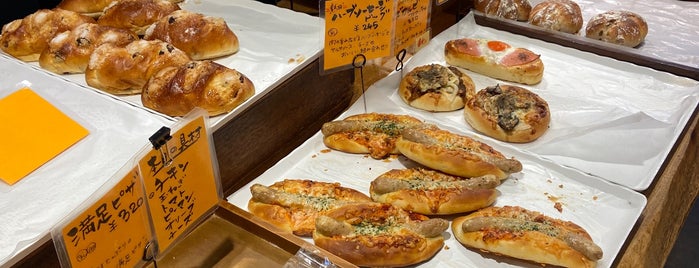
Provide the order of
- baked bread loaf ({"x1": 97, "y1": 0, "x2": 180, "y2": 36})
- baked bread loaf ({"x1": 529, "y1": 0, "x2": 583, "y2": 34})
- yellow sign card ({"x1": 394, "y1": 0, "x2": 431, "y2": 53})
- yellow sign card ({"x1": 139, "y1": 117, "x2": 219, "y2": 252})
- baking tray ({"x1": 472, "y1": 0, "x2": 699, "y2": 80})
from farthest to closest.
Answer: baked bread loaf ({"x1": 529, "y1": 0, "x2": 583, "y2": 34})
baking tray ({"x1": 472, "y1": 0, "x2": 699, "y2": 80})
baked bread loaf ({"x1": 97, "y1": 0, "x2": 180, "y2": 36})
yellow sign card ({"x1": 394, "y1": 0, "x2": 431, "y2": 53})
yellow sign card ({"x1": 139, "y1": 117, "x2": 219, "y2": 252})

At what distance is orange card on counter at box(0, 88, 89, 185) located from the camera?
1791 millimetres

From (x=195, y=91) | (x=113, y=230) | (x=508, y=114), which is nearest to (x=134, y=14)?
(x=195, y=91)

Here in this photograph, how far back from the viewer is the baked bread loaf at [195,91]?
6.65ft

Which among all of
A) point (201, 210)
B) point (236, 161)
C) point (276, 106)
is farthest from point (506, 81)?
point (201, 210)

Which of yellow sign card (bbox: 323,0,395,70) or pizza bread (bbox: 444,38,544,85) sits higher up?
yellow sign card (bbox: 323,0,395,70)

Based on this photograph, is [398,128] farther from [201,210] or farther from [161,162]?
[161,162]

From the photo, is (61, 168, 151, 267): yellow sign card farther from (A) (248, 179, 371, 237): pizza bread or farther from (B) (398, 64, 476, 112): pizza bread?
(B) (398, 64, 476, 112): pizza bread

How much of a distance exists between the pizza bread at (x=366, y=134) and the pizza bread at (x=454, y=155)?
7 cm

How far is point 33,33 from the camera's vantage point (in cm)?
237

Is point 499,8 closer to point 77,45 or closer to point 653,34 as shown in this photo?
point 653,34

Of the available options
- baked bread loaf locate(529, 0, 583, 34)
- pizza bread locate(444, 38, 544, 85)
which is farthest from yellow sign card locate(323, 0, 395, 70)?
baked bread loaf locate(529, 0, 583, 34)

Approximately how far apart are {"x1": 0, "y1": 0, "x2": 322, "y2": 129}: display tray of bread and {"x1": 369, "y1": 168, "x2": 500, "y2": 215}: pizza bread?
1.96 ft

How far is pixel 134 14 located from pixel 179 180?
4.61 ft

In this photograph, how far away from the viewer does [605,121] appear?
7.98 feet
